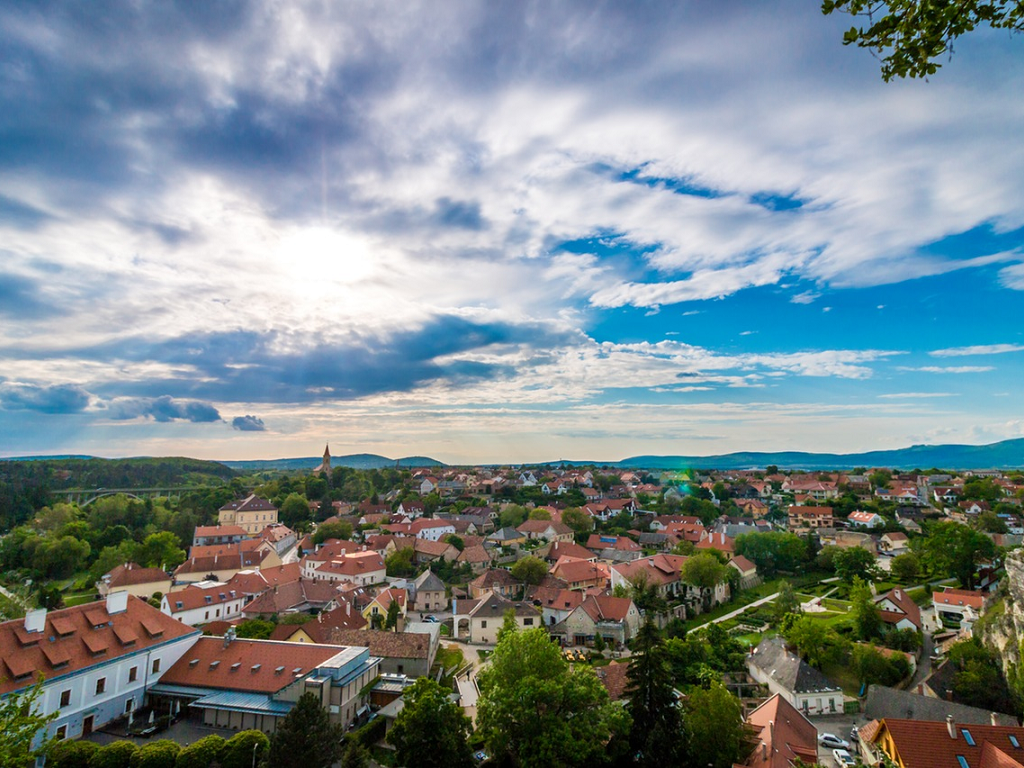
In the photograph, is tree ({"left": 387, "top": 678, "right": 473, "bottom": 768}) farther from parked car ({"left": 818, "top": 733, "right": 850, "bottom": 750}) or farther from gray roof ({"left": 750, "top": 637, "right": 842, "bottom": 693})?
gray roof ({"left": 750, "top": 637, "right": 842, "bottom": 693})

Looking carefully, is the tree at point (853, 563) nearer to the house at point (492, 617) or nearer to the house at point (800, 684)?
the house at point (800, 684)

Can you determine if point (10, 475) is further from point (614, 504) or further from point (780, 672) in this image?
point (780, 672)

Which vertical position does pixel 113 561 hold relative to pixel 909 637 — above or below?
above

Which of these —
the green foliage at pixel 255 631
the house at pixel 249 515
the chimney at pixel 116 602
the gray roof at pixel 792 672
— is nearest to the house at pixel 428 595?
the green foliage at pixel 255 631

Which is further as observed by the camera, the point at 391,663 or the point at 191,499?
the point at 191,499

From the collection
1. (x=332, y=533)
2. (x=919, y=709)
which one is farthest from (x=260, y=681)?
(x=332, y=533)

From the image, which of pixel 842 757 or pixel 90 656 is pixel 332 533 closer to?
pixel 90 656

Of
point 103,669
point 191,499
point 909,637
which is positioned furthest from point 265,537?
point 909,637
